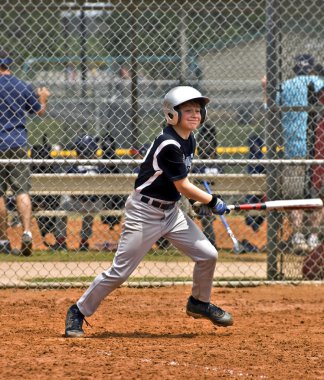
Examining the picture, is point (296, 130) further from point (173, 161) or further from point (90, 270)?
point (173, 161)

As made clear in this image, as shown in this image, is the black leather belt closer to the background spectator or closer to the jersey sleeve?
the jersey sleeve

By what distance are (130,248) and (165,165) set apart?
57 centimetres

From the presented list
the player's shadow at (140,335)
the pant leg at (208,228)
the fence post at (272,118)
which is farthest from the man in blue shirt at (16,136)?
the player's shadow at (140,335)

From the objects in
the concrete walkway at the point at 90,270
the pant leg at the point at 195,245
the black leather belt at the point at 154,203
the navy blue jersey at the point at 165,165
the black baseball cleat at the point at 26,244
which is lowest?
the concrete walkway at the point at 90,270

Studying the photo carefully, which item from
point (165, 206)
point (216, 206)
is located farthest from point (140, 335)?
point (216, 206)

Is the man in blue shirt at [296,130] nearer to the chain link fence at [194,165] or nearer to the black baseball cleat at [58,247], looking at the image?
the chain link fence at [194,165]

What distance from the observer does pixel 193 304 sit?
5.99 metres

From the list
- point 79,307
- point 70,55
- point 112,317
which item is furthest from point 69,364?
point 70,55

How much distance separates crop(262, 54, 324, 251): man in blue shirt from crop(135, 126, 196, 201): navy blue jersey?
8.93ft

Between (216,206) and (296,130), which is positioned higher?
(296,130)

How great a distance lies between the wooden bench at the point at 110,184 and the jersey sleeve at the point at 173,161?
2.72 metres

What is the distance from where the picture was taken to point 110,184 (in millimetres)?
8797

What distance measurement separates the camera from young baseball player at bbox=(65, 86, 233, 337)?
18.3 ft

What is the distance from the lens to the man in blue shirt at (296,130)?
838 cm
